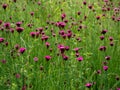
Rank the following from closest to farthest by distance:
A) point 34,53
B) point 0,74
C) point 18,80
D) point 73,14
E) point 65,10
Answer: point 18,80 → point 0,74 → point 34,53 → point 73,14 → point 65,10

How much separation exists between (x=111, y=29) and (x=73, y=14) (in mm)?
860

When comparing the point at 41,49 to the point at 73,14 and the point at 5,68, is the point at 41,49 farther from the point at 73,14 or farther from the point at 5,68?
the point at 73,14

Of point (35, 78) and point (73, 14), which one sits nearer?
point (35, 78)

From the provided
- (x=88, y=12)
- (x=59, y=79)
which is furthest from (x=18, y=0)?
(x=59, y=79)

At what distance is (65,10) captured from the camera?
4.73 meters

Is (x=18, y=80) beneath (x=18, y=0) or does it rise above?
A: beneath

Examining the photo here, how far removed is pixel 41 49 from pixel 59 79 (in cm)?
67

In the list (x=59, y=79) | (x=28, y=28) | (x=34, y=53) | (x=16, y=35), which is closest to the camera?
(x=59, y=79)

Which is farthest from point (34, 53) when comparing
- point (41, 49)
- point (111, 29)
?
point (111, 29)

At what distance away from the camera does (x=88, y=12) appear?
4641mm

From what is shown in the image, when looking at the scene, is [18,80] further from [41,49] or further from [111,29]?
[111,29]

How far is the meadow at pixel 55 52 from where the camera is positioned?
2273 mm

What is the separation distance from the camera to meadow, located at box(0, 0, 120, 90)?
2.27m

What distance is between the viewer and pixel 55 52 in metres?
2.96
